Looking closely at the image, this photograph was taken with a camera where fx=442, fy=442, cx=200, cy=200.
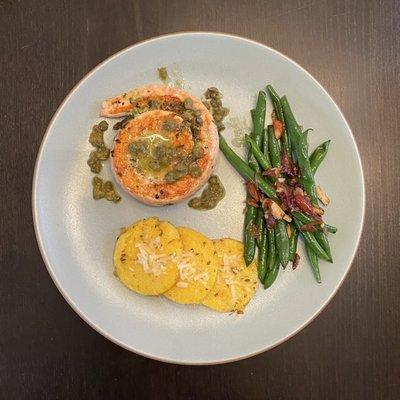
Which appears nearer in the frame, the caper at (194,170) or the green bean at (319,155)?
the caper at (194,170)

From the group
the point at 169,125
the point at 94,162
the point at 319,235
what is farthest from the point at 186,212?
the point at 319,235

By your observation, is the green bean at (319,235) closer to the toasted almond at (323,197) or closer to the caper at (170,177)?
the toasted almond at (323,197)

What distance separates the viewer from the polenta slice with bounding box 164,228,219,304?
10.7ft

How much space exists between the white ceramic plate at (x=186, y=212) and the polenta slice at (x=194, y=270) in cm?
15

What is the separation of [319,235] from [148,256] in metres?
1.29

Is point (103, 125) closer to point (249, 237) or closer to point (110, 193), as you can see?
point (110, 193)

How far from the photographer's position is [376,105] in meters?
3.66

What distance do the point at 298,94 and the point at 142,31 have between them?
139cm

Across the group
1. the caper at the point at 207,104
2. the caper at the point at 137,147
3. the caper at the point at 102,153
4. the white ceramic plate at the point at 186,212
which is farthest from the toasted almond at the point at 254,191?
the caper at the point at 102,153

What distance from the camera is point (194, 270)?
3.24 meters

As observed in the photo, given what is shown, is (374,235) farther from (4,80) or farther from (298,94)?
(4,80)

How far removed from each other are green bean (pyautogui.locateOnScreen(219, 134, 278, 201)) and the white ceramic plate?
11 cm

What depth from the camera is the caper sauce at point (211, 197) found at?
137 inches

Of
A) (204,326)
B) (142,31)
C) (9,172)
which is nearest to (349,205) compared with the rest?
(204,326)
